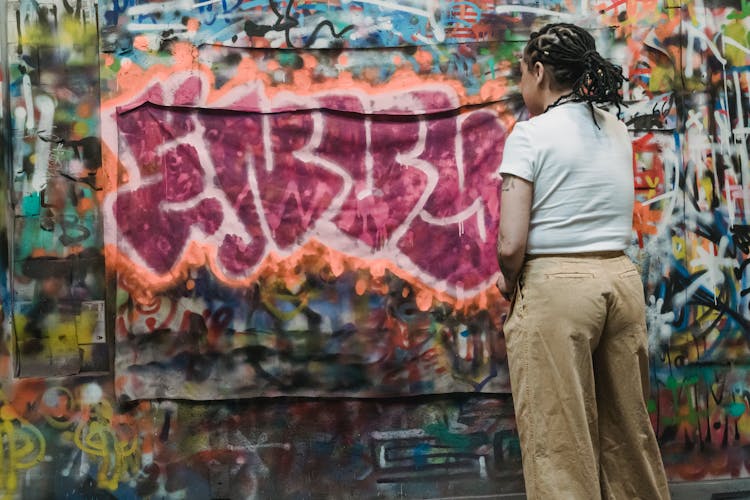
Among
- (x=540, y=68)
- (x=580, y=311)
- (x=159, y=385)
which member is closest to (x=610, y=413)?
(x=580, y=311)

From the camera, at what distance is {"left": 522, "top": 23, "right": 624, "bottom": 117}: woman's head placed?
2752 millimetres

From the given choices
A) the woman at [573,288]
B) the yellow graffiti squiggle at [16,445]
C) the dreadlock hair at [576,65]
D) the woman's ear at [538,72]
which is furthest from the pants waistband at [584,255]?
the yellow graffiti squiggle at [16,445]

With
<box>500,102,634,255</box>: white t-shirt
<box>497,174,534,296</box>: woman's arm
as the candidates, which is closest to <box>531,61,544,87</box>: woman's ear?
<box>500,102,634,255</box>: white t-shirt

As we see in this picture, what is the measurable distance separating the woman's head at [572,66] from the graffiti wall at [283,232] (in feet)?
3.47

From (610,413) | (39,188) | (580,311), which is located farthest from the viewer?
(39,188)

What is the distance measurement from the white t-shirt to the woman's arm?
0.11ft

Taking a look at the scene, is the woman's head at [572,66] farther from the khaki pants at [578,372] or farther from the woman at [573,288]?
the khaki pants at [578,372]

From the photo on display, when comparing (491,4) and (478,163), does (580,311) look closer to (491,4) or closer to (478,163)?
(478,163)

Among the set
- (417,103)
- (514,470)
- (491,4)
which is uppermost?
(491,4)

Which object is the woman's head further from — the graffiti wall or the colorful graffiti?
the colorful graffiti

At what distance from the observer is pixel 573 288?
2625 millimetres

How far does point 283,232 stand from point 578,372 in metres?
1.62

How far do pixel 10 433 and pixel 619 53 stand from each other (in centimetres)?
325

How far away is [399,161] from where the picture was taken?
12.6 ft
